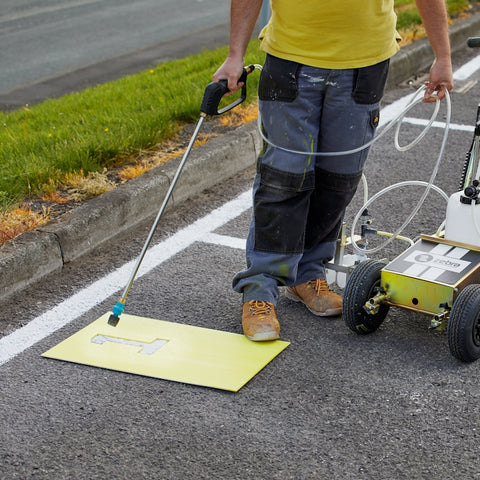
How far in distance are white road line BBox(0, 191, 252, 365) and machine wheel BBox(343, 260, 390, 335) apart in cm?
112

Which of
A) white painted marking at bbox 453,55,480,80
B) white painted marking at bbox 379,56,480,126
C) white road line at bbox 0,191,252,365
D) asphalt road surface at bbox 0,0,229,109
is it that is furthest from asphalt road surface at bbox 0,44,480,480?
asphalt road surface at bbox 0,0,229,109

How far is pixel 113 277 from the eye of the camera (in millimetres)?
3969

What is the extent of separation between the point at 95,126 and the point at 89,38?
5897 mm

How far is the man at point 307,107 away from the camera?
10.4 ft

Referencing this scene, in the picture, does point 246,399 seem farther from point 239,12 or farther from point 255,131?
point 255,131

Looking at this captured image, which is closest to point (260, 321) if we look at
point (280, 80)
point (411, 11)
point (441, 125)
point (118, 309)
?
point (118, 309)

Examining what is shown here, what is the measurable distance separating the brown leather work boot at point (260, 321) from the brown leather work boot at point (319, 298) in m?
0.21

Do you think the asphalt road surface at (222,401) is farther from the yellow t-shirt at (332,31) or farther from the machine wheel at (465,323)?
the yellow t-shirt at (332,31)

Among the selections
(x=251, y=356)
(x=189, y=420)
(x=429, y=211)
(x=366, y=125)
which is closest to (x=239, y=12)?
(x=366, y=125)

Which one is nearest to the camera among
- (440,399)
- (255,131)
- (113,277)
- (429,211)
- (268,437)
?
(268,437)

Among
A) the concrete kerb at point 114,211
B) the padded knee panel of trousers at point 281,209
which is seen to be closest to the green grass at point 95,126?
the concrete kerb at point 114,211

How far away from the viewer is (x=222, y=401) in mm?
2977

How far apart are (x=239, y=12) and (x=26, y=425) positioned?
5.77 ft

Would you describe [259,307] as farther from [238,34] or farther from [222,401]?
[238,34]
